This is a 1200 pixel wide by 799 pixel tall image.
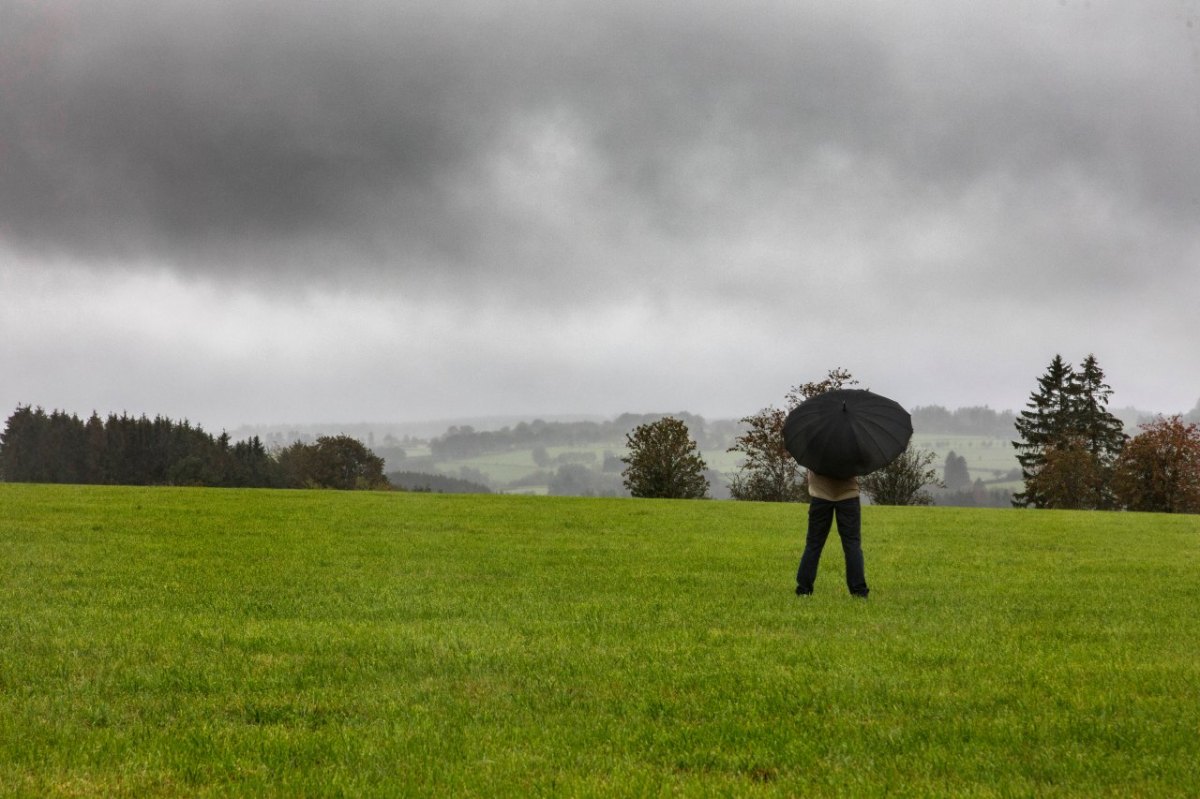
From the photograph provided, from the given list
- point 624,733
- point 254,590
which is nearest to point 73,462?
point 254,590

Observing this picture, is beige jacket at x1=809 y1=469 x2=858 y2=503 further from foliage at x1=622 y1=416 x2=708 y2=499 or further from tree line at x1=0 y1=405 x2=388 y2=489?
tree line at x1=0 y1=405 x2=388 y2=489

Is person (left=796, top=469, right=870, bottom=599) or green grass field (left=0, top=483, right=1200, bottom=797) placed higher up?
person (left=796, top=469, right=870, bottom=599)

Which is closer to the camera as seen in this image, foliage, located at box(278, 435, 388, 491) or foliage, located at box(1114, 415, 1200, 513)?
foliage, located at box(1114, 415, 1200, 513)

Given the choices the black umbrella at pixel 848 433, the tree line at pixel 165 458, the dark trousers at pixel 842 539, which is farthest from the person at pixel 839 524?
the tree line at pixel 165 458

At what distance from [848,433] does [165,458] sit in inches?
5357

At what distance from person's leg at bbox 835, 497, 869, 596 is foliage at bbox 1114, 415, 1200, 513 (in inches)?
2803

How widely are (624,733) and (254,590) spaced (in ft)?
30.2

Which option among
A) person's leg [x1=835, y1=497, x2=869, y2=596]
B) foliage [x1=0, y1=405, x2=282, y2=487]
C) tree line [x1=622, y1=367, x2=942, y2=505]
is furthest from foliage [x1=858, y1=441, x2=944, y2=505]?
foliage [x1=0, y1=405, x2=282, y2=487]

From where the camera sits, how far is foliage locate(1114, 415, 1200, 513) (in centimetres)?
7281

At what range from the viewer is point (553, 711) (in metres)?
7.96

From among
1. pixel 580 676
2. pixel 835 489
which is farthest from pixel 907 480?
pixel 580 676

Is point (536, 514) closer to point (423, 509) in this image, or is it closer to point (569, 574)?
point (423, 509)

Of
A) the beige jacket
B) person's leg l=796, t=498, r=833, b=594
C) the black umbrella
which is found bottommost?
person's leg l=796, t=498, r=833, b=594

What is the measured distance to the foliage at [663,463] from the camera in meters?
72.1
